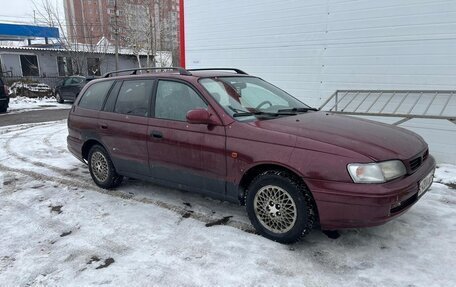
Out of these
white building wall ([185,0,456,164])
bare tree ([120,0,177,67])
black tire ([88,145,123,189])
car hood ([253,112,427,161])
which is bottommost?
black tire ([88,145,123,189])

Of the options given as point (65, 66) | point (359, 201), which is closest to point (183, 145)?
point (359, 201)

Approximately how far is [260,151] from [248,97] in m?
0.95

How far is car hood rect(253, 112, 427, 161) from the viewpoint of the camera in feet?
10.2

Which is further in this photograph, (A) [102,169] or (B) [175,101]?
(A) [102,169]

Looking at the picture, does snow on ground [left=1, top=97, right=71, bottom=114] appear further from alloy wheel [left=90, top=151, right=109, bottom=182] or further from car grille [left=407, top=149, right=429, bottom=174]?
car grille [left=407, top=149, right=429, bottom=174]

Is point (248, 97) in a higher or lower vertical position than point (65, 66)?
higher

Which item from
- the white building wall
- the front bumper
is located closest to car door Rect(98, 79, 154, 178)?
the front bumper

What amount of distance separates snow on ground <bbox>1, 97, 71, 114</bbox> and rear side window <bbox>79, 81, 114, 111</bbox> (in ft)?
40.7

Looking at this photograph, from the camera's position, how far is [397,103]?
669 cm

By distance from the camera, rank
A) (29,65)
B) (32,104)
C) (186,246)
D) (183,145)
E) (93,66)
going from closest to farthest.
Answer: (186,246) < (183,145) < (32,104) < (29,65) < (93,66)

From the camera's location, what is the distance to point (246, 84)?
441 cm

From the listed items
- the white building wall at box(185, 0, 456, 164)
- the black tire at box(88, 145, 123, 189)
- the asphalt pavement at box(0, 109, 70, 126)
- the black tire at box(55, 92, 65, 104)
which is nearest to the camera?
the black tire at box(88, 145, 123, 189)

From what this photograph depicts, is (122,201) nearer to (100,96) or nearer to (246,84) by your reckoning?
(100,96)

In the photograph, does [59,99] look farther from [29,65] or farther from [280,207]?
[280,207]
